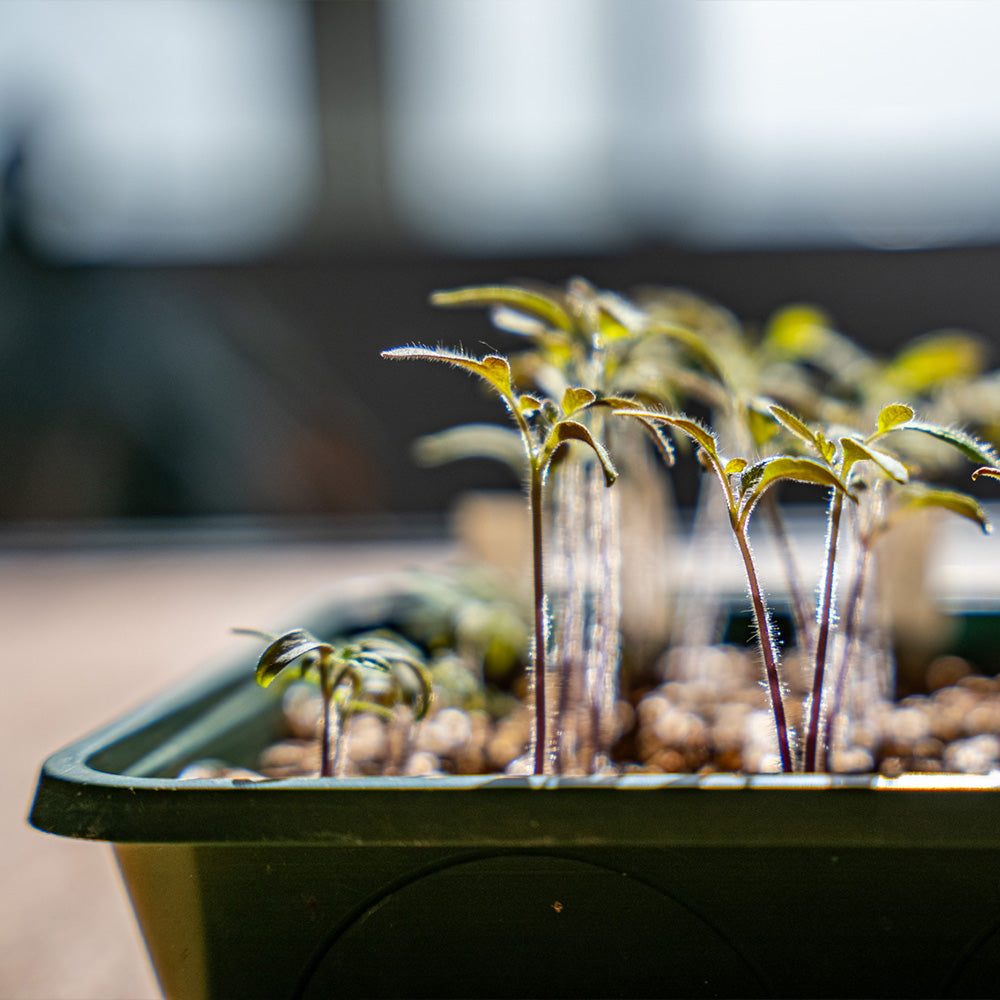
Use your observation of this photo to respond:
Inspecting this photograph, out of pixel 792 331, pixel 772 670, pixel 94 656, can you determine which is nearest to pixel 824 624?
pixel 772 670

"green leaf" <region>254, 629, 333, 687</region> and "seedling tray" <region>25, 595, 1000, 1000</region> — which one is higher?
"green leaf" <region>254, 629, 333, 687</region>

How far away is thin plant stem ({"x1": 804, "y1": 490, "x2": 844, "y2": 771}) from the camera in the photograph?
345 mm

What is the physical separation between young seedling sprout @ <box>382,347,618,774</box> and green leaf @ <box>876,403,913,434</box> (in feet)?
0.32

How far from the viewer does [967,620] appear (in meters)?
0.76

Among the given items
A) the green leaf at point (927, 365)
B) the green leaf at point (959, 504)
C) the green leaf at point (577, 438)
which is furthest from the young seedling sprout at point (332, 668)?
the green leaf at point (927, 365)

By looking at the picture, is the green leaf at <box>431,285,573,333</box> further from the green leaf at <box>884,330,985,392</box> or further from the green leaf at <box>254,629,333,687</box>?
the green leaf at <box>884,330,985,392</box>

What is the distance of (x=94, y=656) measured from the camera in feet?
4.02

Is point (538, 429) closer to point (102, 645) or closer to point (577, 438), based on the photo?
point (577, 438)

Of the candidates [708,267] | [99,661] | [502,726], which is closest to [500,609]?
[502,726]

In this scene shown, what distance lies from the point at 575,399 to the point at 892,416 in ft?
0.36

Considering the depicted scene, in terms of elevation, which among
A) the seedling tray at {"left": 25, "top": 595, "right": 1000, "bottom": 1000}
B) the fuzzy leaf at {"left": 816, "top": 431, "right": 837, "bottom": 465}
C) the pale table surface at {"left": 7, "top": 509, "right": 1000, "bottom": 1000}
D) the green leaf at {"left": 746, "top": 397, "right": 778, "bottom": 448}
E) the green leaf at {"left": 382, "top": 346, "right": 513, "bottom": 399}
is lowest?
the pale table surface at {"left": 7, "top": 509, "right": 1000, "bottom": 1000}

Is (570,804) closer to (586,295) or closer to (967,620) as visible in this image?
(586,295)

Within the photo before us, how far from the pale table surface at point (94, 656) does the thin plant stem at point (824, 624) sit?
0.34 meters

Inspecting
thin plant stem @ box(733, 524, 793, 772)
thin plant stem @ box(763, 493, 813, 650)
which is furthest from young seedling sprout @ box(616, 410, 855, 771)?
thin plant stem @ box(763, 493, 813, 650)
